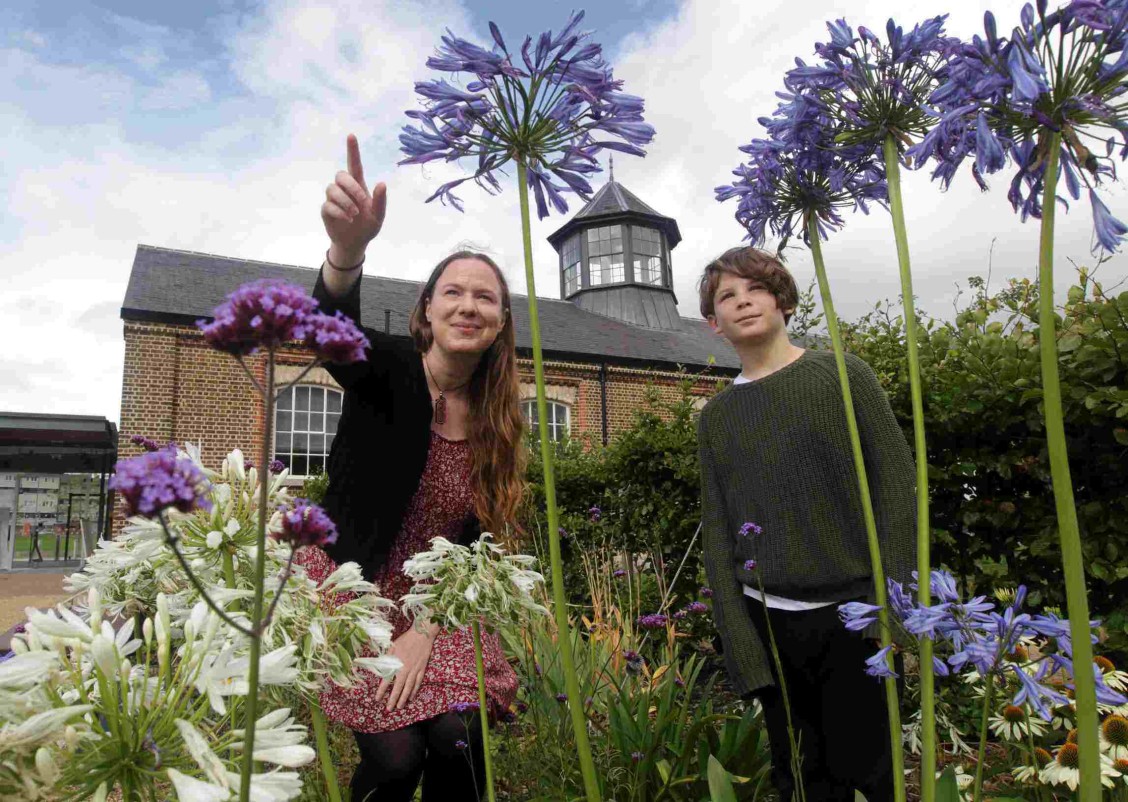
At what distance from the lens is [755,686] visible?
2.15 metres

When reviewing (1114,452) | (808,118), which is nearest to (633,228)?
(1114,452)

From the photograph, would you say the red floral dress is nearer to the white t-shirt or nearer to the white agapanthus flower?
the white agapanthus flower

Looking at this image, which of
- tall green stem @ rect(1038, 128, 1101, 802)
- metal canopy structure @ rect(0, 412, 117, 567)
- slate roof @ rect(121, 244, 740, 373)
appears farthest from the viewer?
metal canopy structure @ rect(0, 412, 117, 567)

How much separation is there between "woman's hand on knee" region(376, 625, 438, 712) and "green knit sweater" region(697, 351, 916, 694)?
868mm

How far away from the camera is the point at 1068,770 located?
79.5 inches

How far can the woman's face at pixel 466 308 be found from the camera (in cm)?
218

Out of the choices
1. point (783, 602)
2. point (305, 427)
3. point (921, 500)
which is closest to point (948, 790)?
point (783, 602)

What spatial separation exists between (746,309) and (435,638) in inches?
52.6

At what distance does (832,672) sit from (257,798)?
1798mm

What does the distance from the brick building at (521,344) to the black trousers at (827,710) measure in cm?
501

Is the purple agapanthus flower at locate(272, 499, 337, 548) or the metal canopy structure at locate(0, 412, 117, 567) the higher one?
the metal canopy structure at locate(0, 412, 117, 567)

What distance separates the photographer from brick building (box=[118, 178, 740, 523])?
13.1 m

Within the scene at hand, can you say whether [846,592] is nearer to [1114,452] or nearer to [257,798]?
[1114,452]

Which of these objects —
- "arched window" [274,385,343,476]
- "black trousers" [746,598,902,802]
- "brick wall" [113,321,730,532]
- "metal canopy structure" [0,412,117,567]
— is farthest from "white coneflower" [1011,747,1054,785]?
"metal canopy structure" [0,412,117,567]
